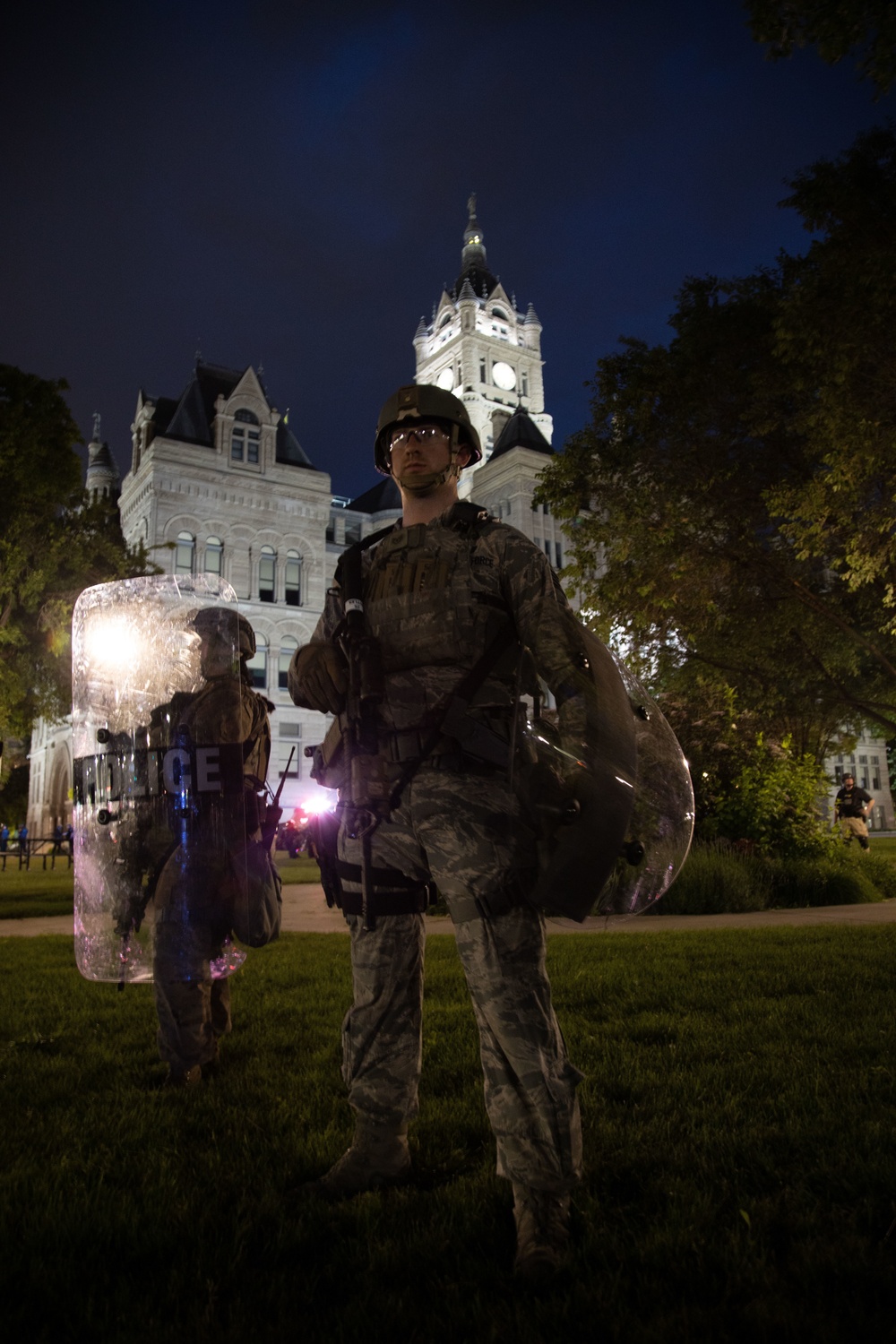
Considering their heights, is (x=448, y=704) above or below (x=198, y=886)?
above

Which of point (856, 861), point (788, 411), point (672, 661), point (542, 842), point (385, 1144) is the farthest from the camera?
point (672, 661)

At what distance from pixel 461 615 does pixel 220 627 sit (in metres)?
2.06

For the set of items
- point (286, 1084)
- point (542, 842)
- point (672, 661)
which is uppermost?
point (672, 661)

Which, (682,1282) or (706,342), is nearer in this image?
(682,1282)

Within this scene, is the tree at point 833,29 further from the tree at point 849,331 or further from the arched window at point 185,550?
the arched window at point 185,550

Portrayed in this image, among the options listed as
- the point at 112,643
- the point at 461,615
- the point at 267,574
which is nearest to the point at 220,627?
the point at 112,643

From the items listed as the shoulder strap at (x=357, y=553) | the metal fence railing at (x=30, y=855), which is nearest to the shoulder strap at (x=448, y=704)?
the shoulder strap at (x=357, y=553)

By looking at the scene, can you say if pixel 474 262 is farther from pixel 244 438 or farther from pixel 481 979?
pixel 481 979

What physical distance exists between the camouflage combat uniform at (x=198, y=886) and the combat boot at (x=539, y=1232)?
215 cm

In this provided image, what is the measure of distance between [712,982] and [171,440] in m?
44.5

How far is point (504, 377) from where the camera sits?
72.1 metres

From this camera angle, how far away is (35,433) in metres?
16.0

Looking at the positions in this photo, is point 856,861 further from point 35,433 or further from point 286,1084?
point 35,433

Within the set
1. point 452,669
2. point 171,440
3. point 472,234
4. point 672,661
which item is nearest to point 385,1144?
point 452,669
